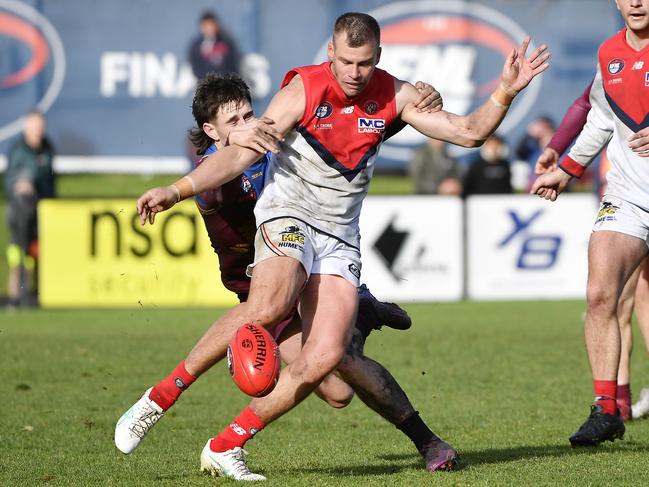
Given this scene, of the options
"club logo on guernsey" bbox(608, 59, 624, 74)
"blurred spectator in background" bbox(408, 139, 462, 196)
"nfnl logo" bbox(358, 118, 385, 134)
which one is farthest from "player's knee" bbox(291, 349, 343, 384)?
"blurred spectator in background" bbox(408, 139, 462, 196)

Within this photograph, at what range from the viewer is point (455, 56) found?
20.5 meters

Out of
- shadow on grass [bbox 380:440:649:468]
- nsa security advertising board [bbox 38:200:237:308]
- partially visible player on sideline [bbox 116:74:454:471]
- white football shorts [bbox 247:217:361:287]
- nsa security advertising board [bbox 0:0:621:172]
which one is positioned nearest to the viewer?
white football shorts [bbox 247:217:361:287]

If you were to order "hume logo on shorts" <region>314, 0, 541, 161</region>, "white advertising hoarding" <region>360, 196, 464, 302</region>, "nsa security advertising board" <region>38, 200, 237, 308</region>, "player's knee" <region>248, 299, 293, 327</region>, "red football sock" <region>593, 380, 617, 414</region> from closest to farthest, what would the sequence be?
1. "player's knee" <region>248, 299, 293, 327</region>
2. "red football sock" <region>593, 380, 617, 414</region>
3. "nsa security advertising board" <region>38, 200, 237, 308</region>
4. "white advertising hoarding" <region>360, 196, 464, 302</region>
5. "hume logo on shorts" <region>314, 0, 541, 161</region>

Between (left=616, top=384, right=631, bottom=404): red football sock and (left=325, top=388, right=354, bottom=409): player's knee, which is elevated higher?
(left=325, top=388, right=354, bottom=409): player's knee

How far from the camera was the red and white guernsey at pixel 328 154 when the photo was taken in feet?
21.0

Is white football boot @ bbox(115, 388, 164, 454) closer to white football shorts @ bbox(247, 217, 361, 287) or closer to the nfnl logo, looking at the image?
white football shorts @ bbox(247, 217, 361, 287)

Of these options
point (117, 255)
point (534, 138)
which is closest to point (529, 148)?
point (534, 138)

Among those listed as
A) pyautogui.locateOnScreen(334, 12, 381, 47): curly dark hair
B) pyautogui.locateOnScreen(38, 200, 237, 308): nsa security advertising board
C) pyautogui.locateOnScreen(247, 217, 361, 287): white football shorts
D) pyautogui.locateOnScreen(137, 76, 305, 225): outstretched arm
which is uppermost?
pyautogui.locateOnScreen(334, 12, 381, 47): curly dark hair

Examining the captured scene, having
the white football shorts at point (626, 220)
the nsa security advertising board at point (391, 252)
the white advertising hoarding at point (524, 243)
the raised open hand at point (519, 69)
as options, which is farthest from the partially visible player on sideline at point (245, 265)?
the white advertising hoarding at point (524, 243)

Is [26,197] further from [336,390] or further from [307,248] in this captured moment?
[307,248]

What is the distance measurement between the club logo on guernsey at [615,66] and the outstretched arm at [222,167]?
6.43 ft

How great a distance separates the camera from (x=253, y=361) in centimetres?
585

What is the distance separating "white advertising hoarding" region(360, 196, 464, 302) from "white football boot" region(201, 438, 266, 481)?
9.65 metres

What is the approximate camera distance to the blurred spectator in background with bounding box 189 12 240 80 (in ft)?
65.0
